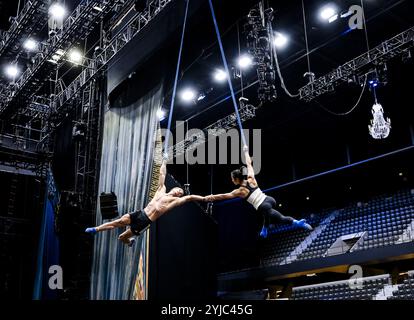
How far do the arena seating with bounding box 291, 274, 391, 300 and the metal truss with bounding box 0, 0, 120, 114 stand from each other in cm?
Result: 810

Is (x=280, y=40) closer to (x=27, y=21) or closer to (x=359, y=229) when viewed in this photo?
(x=27, y=21)

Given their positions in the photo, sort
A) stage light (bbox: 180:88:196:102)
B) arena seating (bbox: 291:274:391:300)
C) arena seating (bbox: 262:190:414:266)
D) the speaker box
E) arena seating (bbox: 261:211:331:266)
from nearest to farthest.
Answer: the speaker box < arena seating (bbox: 291:274:391:300) < stage light (bbox: 180:88:196:102) < arena seating (bbox: 262:190:414:266) < arena seating (bbox: 261:211:331:266)

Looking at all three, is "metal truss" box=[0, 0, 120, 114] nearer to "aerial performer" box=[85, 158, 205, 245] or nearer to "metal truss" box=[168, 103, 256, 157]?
"aerial performer" box=[85, 158, 205, 245]

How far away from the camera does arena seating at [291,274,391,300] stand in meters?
10.9

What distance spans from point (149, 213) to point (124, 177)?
191 centimetres

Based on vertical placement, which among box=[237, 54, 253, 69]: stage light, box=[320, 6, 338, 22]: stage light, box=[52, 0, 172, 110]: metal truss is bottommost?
box=[52, 0, 172, 110]: metal truss

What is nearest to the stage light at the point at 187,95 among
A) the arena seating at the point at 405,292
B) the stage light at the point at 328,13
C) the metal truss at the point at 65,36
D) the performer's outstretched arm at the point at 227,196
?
the metal truss at the point at 65,36

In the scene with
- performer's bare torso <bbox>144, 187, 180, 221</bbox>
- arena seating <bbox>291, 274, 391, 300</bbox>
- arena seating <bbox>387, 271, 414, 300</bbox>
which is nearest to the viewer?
performer's bare torso <bbox>144, 187, 180, 221</bbox>

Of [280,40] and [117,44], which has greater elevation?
[280,40]

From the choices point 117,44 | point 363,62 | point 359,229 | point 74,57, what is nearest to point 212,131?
point 117,44

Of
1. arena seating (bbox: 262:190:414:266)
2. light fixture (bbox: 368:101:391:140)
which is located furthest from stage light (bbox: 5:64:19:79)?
arena seating (bbox: 262:190:414:266)

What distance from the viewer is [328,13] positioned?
30.2 feet

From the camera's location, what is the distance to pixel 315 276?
1498cm
